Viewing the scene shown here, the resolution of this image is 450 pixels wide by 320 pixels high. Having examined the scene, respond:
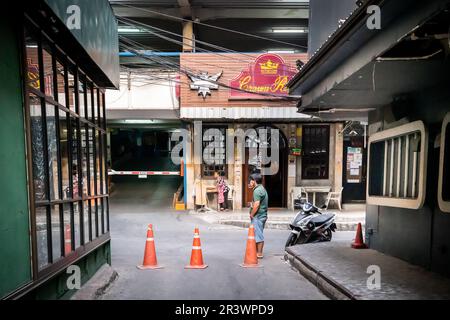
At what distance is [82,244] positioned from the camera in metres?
4.38

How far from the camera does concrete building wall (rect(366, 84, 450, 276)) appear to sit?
4.47 m

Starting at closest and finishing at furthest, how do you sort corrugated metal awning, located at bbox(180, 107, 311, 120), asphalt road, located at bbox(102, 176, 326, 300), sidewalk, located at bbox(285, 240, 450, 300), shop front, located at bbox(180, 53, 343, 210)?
sidewalk, located at bbox(285, 240, 450, 300) < asphalt road, located at bbox(102, 176, 326, 300) < corrugated metal awning, located at bbox(180, 107, 311, 120) < shop front, located at bbox(180, 53, 343, 210)

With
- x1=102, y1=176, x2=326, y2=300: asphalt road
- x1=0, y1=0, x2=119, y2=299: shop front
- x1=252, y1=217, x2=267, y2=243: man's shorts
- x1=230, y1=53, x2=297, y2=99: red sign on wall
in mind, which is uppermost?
x1=230, y1=53, x2=297, y2=99: red sign on wall

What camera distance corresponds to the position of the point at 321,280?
15.8 feet

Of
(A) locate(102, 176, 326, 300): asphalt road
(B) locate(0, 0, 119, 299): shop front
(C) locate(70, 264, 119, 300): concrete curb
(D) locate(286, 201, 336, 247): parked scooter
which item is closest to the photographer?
(B) locate(0, 0, 119, 299): shop front

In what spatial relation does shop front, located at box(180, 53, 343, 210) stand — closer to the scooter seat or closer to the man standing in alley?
the scooter seat

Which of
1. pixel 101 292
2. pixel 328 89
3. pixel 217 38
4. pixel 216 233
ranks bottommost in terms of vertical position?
pixel 216 233

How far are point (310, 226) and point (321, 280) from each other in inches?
99.9

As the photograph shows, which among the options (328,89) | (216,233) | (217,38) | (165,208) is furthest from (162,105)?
(328,89)

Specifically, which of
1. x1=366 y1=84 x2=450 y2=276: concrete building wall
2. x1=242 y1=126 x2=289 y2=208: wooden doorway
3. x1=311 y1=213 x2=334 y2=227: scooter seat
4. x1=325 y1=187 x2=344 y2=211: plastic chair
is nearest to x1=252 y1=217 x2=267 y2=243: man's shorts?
x1=311 y1=213 x2=334 y2=227: scooter seat

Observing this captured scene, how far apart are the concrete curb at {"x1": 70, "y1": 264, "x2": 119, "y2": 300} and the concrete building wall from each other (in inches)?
195

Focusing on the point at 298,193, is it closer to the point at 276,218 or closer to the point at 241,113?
the point at 276,218

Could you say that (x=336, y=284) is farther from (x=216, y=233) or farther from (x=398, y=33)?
(x=216, y=233)
